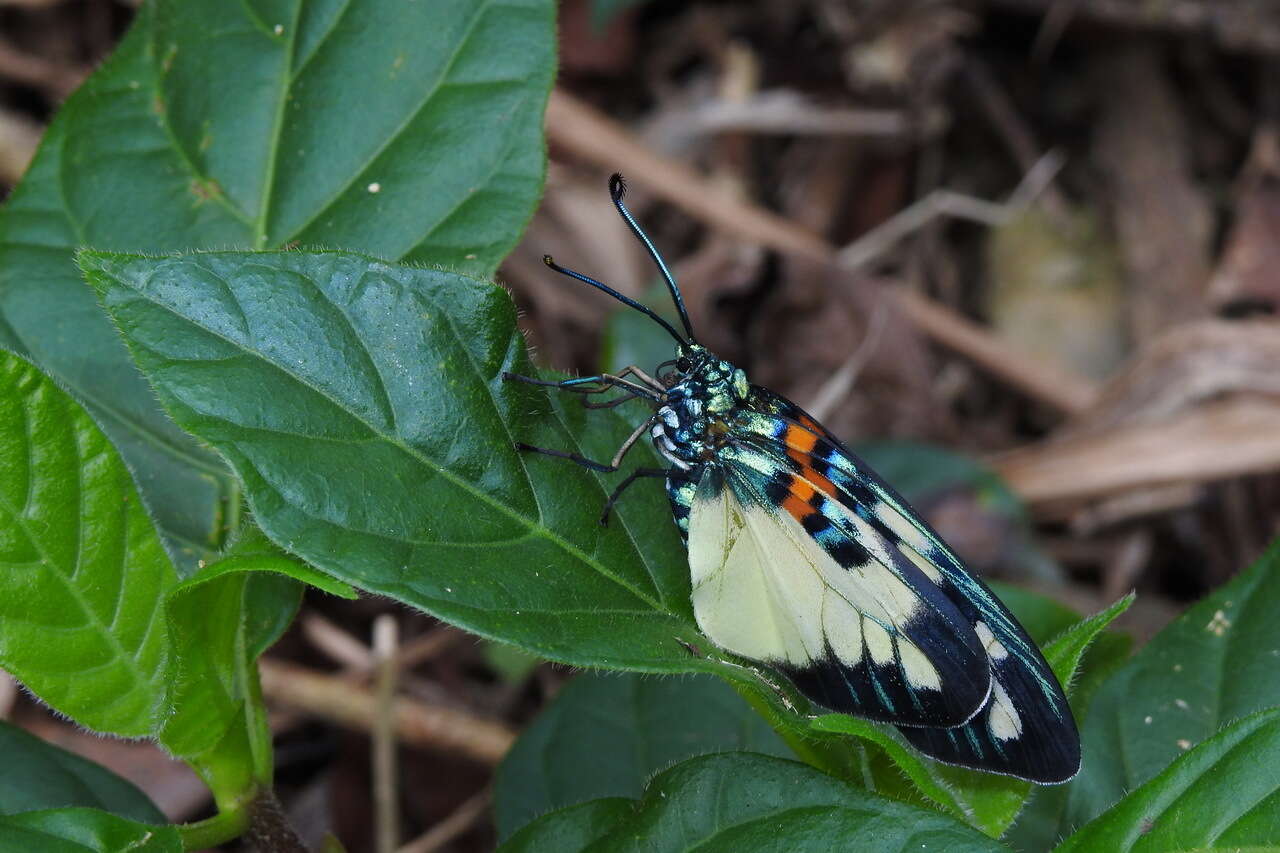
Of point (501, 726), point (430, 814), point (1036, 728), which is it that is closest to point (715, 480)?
point (1036, 728)

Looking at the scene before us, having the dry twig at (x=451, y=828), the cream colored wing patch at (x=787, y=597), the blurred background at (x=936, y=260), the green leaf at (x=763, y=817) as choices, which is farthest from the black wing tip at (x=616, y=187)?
→ the dry twig at (x=451, y=828)

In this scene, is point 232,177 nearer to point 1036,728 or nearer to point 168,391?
point 168,391

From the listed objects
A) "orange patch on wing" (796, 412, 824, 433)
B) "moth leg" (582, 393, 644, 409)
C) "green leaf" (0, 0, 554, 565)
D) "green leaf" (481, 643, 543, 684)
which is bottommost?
"green leaf" (481, 643, 543, 684)

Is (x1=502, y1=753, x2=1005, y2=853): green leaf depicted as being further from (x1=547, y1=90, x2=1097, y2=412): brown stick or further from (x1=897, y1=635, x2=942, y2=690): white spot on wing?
(x1=547, y1=90, x2=1097, y2=412): brown stick

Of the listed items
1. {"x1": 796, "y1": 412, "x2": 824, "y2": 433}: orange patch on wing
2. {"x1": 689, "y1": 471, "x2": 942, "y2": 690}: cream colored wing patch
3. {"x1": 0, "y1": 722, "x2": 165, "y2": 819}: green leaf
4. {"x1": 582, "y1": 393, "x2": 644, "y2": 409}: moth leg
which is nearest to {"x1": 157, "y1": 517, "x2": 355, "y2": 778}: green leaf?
{"x1": 0, "y1": 722, "x2": 165, "y2": 819}: green leaf

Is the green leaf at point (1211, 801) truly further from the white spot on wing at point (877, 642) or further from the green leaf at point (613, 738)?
the green leaf at point (613, 738)
